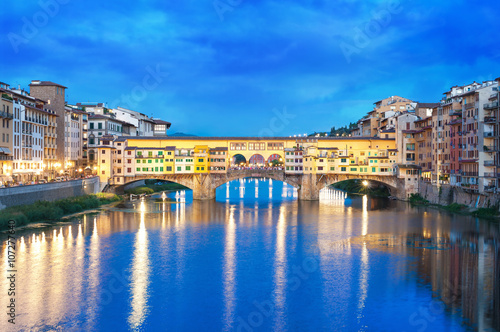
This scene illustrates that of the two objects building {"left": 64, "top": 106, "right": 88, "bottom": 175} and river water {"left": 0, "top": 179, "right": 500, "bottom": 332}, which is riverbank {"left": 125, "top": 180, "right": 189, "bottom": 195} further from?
river water {"left": 0, "top": 179, "right": 500, "bottom": 332}

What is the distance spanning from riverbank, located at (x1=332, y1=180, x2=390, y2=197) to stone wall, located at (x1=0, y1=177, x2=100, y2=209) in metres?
33.6

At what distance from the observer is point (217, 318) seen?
19078mm

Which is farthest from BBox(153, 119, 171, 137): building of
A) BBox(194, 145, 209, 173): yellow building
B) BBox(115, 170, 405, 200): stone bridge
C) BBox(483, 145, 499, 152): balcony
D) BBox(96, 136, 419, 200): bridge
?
BBox(483, 145, 499, 152): balcony

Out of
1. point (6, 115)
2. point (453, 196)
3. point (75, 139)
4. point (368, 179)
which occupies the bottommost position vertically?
point (453, 196)

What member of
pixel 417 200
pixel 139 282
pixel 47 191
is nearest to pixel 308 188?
pixel 417 200

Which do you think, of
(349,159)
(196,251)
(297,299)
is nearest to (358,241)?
(196,251)

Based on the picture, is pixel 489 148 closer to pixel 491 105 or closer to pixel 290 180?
pixel 491 105

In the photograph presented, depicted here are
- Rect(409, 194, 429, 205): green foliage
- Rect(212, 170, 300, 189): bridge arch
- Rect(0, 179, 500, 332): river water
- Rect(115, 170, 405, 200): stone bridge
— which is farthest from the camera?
Rect(212, 170, 300, 189): bridge arch

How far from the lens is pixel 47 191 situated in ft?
134

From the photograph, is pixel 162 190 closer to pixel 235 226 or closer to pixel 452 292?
pixel 235 226

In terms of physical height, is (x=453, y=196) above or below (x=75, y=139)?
below

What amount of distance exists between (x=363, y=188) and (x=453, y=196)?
2450 cm

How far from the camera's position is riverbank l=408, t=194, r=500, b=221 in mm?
38594

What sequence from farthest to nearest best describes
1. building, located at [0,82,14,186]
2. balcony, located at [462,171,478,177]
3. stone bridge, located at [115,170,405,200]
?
stone bridge, located at [115,170,405,200]
balcony, located at [462,171,478,177]
building, located at [0,82,14,186]
